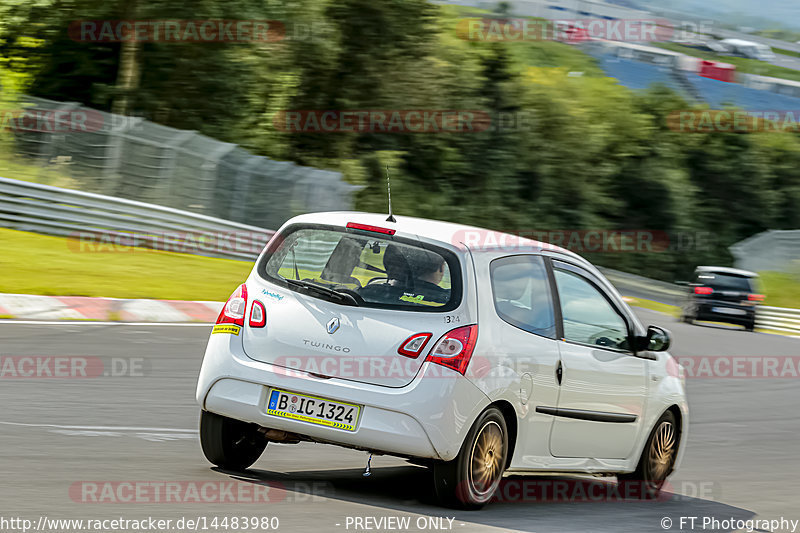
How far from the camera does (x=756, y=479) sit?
845 centimetres

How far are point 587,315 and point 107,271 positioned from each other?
1271cm

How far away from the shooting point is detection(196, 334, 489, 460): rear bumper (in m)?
5.61

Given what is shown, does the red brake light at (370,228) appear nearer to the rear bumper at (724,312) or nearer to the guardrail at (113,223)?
the guardrail at (113,223)

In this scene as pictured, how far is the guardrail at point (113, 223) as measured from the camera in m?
20.9

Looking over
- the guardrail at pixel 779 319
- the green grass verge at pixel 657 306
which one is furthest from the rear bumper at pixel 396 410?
the green grass verge at pixel 657 306

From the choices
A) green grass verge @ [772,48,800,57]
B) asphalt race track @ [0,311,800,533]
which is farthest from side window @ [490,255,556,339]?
green grass verge @ [772,48,800,57]

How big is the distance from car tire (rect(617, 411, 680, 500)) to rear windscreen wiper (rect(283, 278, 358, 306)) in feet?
8.67

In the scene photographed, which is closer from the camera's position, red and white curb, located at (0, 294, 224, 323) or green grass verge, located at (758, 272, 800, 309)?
red and white curb, located at (0, 294, 224, 323)

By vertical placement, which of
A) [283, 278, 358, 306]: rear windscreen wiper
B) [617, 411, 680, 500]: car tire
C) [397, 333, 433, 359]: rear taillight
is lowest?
[617, 411, 680, 500]: car tire

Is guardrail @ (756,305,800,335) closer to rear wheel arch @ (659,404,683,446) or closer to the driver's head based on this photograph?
rear wheel arch @ (659,404,683,446)

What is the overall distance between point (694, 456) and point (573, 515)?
3239 mm

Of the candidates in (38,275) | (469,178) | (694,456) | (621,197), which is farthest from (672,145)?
(694,456)

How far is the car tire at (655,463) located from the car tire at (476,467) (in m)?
1.73

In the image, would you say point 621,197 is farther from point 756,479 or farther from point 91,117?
point 756,479
